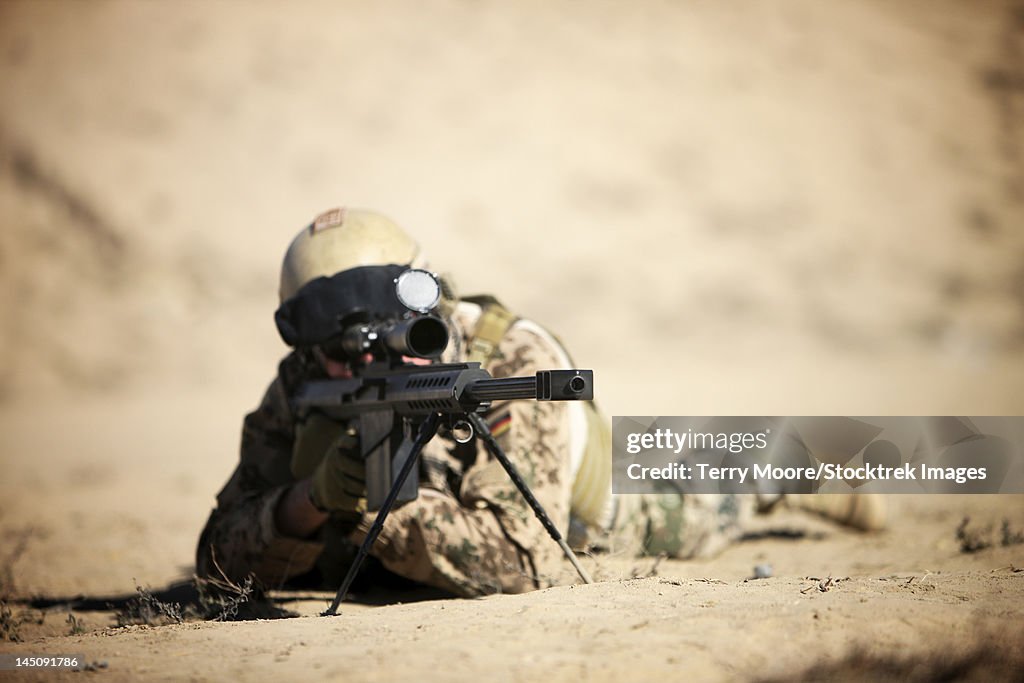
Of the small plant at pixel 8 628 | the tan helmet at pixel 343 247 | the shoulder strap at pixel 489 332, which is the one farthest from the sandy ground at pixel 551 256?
the tan helmet at pixel 343 247

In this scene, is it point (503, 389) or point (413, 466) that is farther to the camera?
point (413, 466)

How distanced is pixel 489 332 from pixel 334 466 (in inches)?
37.5

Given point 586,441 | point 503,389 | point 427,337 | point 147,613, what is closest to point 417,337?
point 427,337

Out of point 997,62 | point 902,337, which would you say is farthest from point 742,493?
point 997,62

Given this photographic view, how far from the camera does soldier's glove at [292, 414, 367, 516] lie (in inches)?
135

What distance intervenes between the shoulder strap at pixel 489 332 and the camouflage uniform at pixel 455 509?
32mm

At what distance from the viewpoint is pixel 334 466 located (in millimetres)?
3441

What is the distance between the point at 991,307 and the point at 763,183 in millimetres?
6242

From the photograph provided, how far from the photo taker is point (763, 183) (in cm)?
2456

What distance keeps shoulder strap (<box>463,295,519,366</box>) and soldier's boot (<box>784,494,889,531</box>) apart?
8.47 ft

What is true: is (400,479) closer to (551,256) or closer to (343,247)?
(343,247)

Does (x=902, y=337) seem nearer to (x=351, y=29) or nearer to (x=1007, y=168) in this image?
(x=1007, y=168)

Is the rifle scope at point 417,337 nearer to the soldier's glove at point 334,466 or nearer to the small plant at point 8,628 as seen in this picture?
the soldier's glove at point 334,466

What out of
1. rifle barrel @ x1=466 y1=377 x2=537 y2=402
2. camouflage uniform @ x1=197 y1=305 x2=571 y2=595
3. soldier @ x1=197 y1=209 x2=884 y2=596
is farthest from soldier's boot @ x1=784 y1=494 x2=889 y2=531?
rifle barrel @ x1=466 y1=377 x2=537 y2=402
